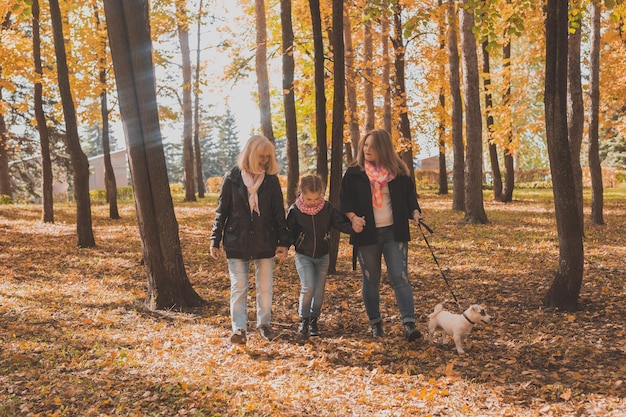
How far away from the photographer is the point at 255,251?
18.2ft

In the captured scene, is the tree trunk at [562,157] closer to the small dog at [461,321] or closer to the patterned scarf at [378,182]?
the small dog at [461,321]

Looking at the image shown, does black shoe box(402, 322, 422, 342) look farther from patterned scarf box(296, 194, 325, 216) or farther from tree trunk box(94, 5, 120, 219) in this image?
tree trunk box(94, 5, 120, 219)

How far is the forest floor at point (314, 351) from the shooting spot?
4273 mm

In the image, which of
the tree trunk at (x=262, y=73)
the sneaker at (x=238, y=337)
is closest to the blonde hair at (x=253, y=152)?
the sneaker at (x=238, y=337)

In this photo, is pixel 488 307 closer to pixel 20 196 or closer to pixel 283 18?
pixel 283 18

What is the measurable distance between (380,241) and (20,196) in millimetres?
43334

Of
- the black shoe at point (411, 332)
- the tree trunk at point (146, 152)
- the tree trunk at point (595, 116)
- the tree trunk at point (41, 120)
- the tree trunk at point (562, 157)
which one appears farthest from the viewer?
the tree trunk at point (41, 120)

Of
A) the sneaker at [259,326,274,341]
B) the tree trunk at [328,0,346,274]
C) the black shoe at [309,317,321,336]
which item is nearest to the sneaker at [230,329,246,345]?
the sneaker at [259,326,274,341]

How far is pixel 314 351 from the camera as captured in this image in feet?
18.2

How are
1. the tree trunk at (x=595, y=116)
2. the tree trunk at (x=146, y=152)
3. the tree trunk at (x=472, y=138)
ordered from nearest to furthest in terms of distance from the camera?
the tree trunk at (x=146, y=152), the tree trunk at (x=595, y=116), the tree trunk at (x=472, y=138)

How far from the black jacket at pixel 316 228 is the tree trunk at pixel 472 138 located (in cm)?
908

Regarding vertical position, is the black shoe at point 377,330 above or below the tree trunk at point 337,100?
below

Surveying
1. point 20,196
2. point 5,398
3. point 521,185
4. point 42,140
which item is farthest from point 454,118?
point 20,196

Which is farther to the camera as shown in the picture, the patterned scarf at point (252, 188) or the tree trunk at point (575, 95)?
the tree trunk at point (575, 95)
